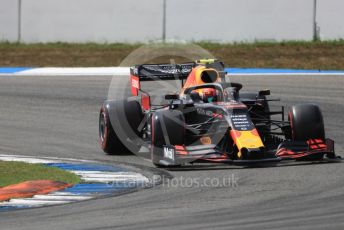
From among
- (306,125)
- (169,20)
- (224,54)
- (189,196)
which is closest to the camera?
(189,196)

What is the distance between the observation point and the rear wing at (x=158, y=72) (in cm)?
1563

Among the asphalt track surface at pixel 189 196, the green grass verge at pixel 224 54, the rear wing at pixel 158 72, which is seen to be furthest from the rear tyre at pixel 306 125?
the green grass verge at pixel 224 54

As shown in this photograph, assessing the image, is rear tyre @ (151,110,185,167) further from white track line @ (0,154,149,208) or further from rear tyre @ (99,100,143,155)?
rear tyre @ (99,100,143,155)

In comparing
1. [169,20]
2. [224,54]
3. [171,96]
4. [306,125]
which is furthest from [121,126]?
[169,20]

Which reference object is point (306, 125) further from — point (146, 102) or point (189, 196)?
point (189, 196)

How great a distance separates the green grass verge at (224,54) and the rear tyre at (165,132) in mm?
14090

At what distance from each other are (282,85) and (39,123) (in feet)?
22.5

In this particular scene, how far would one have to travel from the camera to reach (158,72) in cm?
1573

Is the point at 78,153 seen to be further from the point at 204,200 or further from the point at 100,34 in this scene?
the point at 100,34

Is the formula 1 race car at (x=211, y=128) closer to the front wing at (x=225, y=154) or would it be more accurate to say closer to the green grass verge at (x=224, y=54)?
the front wing at (x=225, y=154)

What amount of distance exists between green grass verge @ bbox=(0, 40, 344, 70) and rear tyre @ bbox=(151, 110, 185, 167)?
14090 millimetres

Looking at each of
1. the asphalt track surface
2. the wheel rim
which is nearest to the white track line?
the asphalt track surface

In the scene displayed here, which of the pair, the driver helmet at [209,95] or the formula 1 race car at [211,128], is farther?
the driver helmet at [209,95]

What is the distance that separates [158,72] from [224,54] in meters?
14.1
